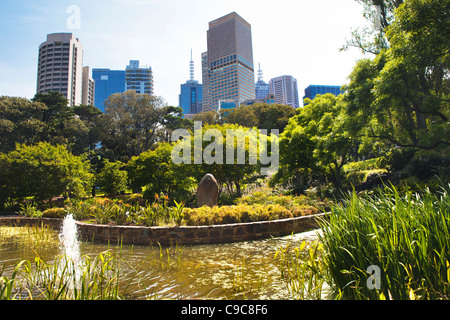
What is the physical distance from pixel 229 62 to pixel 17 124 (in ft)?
508

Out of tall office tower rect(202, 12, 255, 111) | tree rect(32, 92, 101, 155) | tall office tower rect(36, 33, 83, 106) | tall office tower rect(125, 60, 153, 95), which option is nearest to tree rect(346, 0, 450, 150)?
tree rect(32, 92, 101, 155)

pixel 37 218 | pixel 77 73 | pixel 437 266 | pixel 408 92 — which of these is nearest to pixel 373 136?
pixel 408 92

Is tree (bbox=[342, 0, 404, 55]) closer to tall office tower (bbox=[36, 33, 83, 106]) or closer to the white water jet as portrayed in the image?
the white water jet

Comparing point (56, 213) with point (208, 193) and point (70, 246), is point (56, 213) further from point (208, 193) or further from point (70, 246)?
point (208, 193)

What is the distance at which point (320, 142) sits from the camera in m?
15.2

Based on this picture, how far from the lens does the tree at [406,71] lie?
10.0m

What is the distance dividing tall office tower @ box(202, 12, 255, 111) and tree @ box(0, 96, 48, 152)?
13501 cm

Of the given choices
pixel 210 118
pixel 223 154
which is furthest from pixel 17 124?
pixel 210 118

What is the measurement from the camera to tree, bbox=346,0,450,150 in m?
10.0

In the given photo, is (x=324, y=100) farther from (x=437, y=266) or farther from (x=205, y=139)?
(x=437, y=266)

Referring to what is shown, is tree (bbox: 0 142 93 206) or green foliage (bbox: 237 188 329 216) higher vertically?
tree (bbox: 0 142 93 206)

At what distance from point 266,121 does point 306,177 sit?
25.9m

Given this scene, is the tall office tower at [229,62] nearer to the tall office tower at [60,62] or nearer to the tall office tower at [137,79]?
the tall office tower at [137,79]
